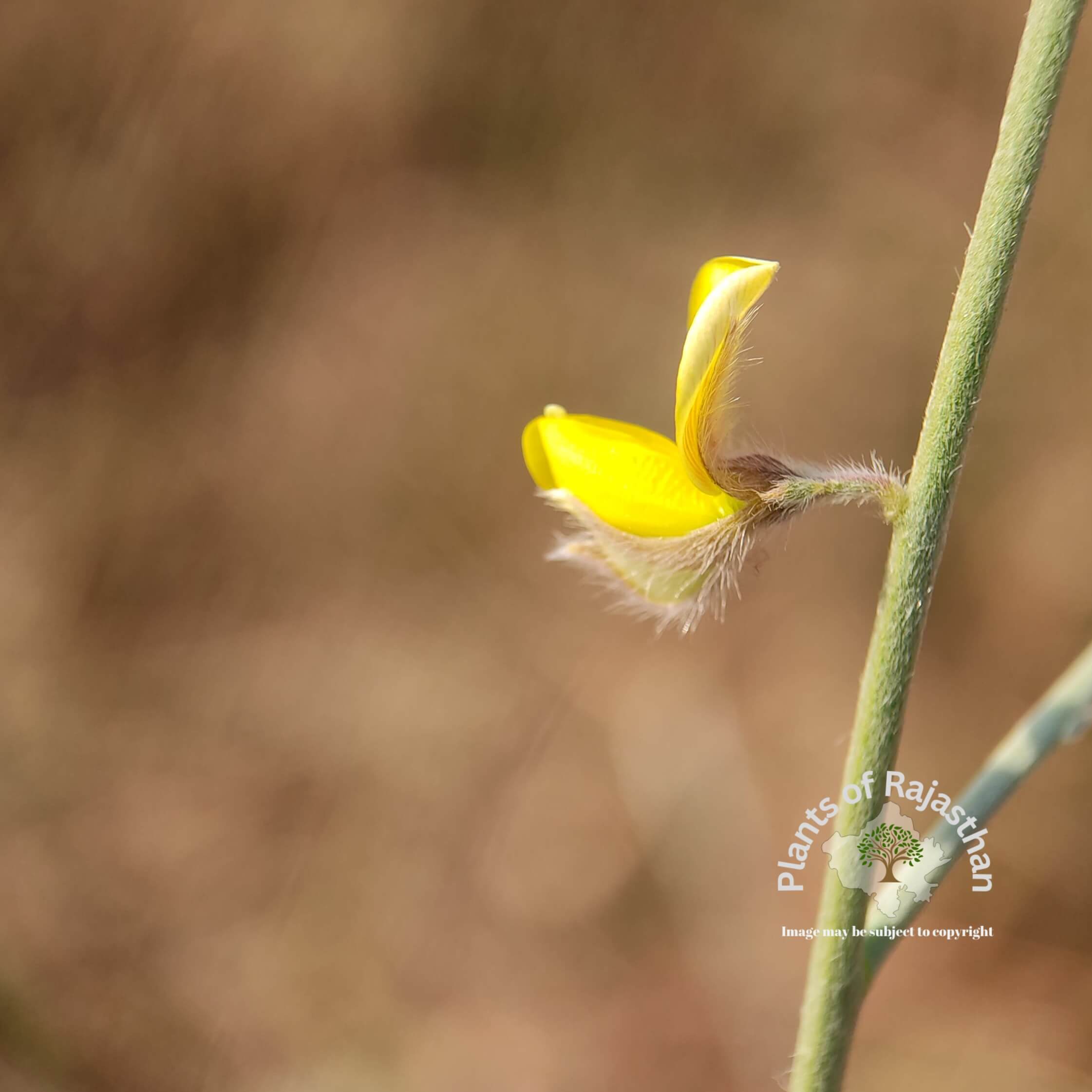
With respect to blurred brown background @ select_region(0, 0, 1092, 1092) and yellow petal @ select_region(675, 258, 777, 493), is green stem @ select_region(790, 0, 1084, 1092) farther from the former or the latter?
blurred brown background @ select_region(0, 0, 1092, 1092)

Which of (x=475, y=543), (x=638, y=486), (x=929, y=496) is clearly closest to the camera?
(x=929, y=496)

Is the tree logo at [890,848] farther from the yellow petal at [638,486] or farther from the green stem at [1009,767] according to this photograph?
the yellow petal at [638,486]

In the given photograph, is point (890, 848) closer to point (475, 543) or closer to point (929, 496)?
point (929, 496)

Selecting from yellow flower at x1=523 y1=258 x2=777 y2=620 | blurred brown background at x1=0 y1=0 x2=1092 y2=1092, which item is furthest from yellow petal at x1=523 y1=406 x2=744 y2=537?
blurred brown background at x1=0 y1=0 x2=1092 y2=1092

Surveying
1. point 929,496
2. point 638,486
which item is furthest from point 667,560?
point 929,496

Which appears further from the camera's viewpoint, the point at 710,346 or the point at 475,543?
the point at 475,543

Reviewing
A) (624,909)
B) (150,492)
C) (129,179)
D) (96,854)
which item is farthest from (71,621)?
(624,909)
